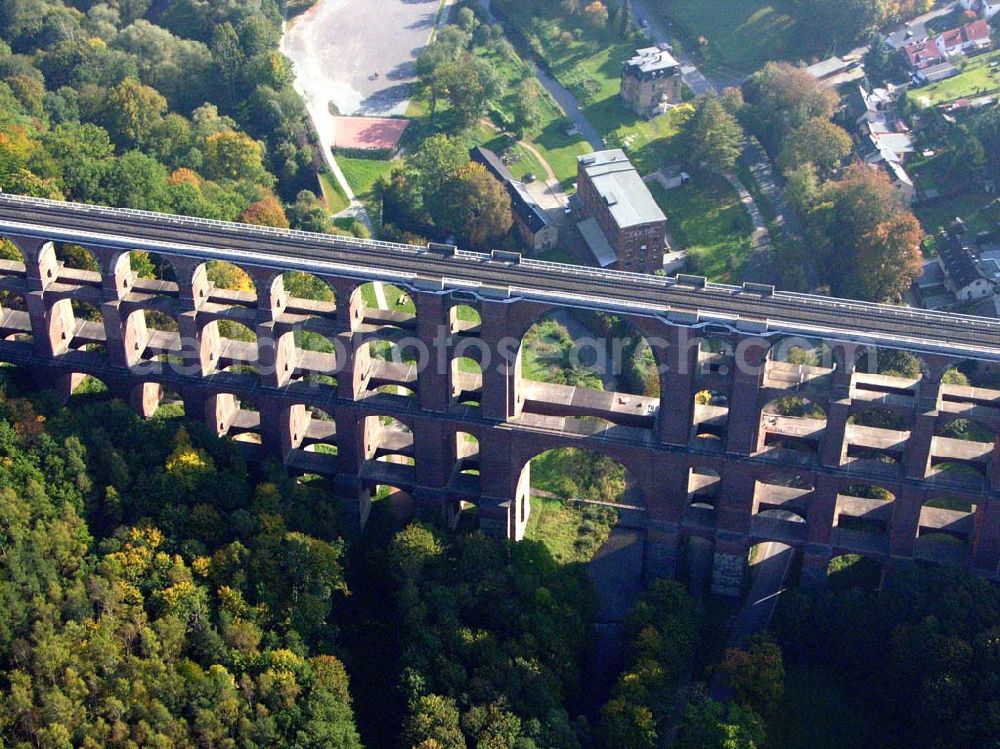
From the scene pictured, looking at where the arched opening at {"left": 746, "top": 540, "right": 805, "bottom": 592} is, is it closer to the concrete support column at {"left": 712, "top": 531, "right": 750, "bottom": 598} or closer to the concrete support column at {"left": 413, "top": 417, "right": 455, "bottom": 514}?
the concrete support column at {"left": 712, "top": 531, "right": 750, "bottom": 598}

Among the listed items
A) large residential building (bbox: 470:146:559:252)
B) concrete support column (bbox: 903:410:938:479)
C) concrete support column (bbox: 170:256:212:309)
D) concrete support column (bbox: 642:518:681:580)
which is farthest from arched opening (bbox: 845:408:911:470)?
large residential building (bbox: 470:146:559:252)

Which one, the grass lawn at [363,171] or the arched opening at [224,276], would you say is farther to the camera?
the grass lawn at [363,171]

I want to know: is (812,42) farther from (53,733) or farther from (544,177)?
(53,733)

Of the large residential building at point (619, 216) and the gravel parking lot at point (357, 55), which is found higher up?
the gravel parking lot at point (357, 55)

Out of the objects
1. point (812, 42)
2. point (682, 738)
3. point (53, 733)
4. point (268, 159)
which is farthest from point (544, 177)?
point (53, 733)

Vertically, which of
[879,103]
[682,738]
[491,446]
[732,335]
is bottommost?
[682,738]

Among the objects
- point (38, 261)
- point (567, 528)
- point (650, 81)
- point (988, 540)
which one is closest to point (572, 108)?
point (650, 81)

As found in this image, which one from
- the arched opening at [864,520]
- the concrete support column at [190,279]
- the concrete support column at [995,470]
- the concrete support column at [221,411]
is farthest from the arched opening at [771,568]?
the concrete support column at [190,279]

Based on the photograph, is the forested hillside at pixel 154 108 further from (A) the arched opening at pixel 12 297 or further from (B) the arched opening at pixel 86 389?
(B) the arched opening at pixel 86 389
